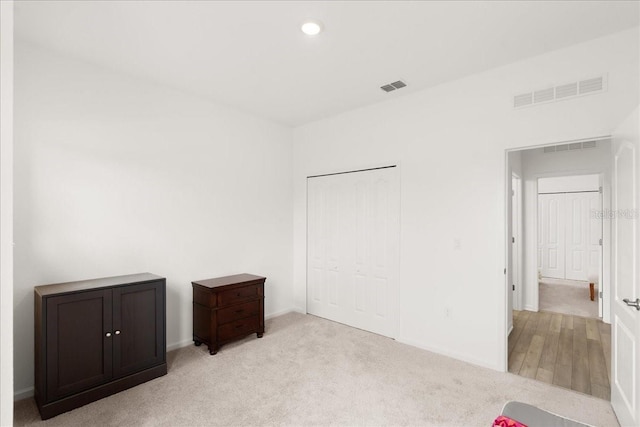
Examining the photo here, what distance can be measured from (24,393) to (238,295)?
1.85m

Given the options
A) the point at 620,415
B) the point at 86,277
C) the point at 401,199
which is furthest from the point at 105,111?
the point at 620,415

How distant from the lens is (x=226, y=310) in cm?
351

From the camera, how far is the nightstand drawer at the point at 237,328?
3.46 metres

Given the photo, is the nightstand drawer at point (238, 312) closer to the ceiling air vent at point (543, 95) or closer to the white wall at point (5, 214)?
the white wall at point (5, 214)

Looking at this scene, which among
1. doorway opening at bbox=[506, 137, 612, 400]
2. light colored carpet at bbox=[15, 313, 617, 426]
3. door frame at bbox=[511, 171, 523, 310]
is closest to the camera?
light colored carpet at bbox=[15, 313, 617, 426]

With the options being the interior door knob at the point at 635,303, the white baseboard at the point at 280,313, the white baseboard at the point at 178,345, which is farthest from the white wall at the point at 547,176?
the white baseboard at the point at 178,345

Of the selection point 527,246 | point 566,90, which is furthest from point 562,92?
point 527,246

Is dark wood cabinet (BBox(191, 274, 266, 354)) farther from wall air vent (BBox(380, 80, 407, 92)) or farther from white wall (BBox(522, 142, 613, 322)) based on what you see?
white wall (BBox(522, 142, 613, 322))

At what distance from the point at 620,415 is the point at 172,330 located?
12.7 feet

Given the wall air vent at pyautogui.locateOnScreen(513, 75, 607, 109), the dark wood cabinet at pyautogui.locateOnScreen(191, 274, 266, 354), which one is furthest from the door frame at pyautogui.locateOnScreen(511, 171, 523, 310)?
the dark wood cabinet at pyautogui.locateOnScreen(191, 274, 266, 354)

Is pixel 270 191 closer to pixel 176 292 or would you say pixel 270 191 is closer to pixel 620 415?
pixel 176 292

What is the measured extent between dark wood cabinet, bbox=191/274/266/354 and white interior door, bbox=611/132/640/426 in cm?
319

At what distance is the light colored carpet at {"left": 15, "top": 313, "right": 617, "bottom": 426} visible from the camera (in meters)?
2.29

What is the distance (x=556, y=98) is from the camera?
2.71 metres
